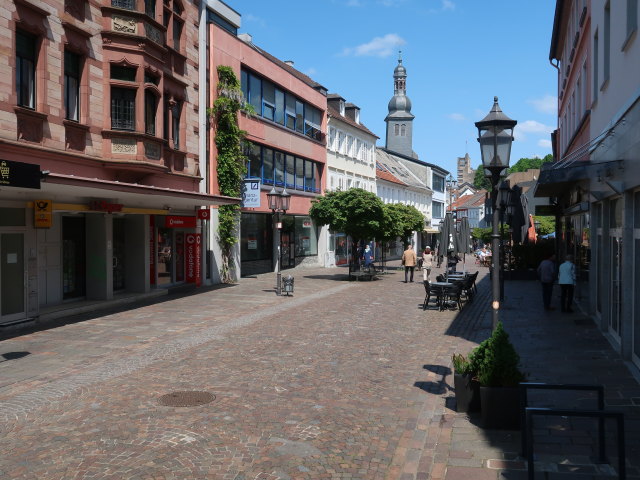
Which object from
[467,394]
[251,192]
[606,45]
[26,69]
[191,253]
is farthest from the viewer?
[251,192]

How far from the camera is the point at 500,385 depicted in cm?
655

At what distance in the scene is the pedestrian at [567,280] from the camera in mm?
15742

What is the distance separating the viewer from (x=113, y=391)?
26.9 feet

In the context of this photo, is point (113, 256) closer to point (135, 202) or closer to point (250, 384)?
point (135, 202)

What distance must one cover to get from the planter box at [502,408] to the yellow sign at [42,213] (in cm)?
1147

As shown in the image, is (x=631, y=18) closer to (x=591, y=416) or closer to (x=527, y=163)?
(x=591, y=416)

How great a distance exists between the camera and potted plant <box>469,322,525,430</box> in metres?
6.42

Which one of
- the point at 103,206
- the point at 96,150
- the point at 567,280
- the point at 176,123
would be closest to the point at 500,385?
the point at 567,280

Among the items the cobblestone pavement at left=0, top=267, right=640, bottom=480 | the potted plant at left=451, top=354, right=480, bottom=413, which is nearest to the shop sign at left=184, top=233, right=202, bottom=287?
the cobblestone pavement at left=0, top=267, right=640, bottom=480

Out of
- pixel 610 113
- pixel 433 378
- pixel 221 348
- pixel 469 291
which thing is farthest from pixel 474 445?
pixel 469 291

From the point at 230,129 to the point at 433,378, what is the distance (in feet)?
59.9

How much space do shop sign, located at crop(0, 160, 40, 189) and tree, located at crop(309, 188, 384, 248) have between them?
54.1 ft

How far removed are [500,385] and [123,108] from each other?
14.7 metres

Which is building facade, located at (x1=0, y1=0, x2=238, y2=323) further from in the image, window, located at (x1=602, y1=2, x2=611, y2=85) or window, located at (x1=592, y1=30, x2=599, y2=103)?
window, located at (x1=592, y1=30, x2=599, y2=103)
